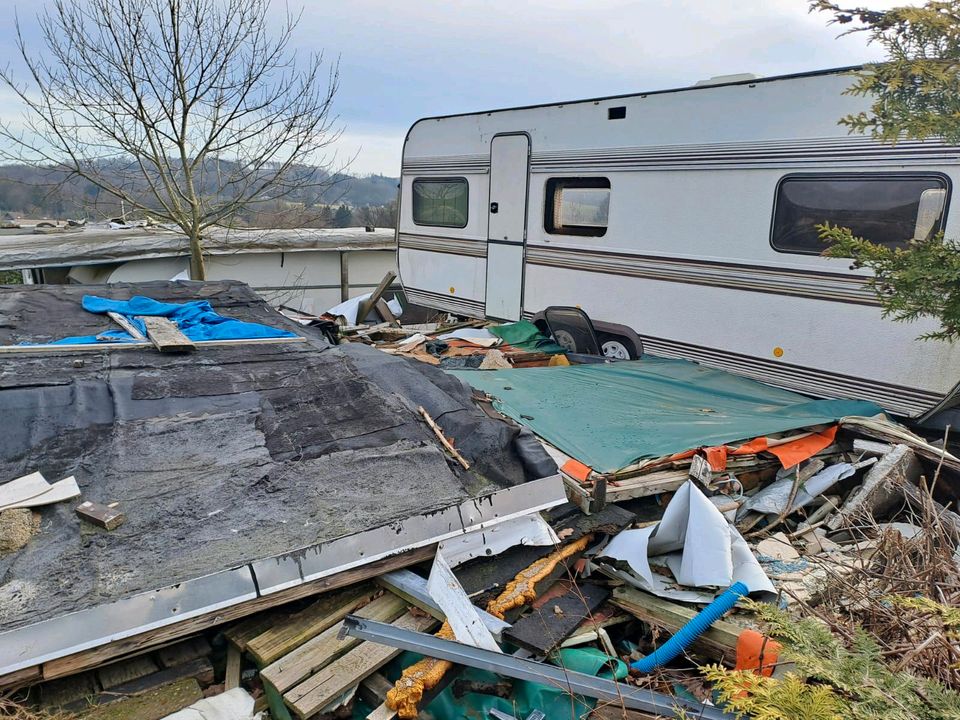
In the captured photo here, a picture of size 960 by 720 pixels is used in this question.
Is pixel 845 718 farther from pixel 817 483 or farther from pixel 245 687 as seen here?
pixel 817 483

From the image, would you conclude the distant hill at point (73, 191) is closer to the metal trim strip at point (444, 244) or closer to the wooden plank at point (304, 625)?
the metal trim strip at point (444, 244)

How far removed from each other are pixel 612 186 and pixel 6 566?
606 cm

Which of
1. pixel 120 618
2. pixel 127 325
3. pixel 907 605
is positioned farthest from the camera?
pixel 127 325

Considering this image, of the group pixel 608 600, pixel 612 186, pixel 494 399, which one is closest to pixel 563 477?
pixel 608 600

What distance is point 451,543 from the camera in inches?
129

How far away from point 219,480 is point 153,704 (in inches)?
39.5

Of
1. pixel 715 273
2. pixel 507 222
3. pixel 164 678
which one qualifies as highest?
pixel 507 222

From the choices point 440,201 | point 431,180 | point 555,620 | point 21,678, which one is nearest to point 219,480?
point 21,678

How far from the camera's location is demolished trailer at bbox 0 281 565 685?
96.7 inches

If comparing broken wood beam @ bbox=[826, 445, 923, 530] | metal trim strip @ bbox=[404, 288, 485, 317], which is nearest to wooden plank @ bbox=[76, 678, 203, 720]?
broken wood beam @ bbox=[826, 445, 923, 530]

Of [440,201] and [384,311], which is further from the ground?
[440,201]

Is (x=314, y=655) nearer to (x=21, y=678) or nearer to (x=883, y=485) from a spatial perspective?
(x=21, y=678)

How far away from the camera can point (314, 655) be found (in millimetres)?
2734

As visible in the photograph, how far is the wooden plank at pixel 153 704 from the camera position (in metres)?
2.41
